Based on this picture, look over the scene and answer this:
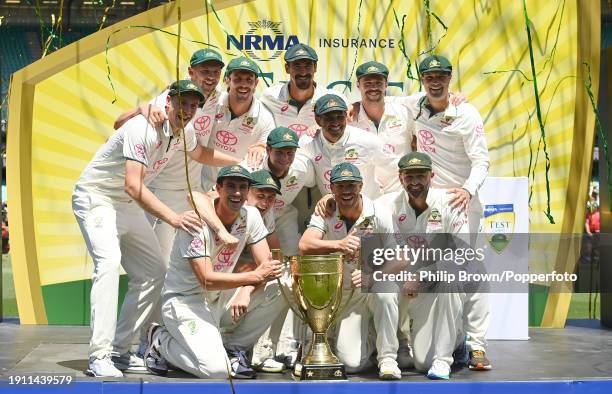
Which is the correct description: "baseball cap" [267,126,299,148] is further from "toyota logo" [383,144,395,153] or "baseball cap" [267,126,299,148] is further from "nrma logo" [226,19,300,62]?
"nrma logo" [226,19,300,62]

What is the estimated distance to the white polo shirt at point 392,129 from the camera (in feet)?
20.7

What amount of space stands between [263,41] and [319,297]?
274cm

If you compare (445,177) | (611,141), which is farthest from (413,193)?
(611,141)

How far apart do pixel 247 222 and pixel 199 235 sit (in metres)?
0.28

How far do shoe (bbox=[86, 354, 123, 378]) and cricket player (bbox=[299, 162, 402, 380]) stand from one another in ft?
3.64

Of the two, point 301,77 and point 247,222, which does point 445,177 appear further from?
point 247,222

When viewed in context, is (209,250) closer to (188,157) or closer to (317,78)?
(188,157)

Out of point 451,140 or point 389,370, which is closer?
point 389,370

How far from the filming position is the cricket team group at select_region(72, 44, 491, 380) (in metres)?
5.30

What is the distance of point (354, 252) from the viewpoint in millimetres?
5504

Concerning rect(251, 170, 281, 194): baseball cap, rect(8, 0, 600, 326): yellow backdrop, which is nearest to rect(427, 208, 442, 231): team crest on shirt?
rect(251, 170, 281, 194): baseball cap

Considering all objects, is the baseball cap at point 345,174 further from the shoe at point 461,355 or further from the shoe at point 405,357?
the shoe at point 461,355

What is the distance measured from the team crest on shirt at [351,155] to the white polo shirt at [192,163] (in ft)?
2.73

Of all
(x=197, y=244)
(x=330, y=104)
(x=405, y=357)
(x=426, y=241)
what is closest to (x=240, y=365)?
(x=197, y=244)
